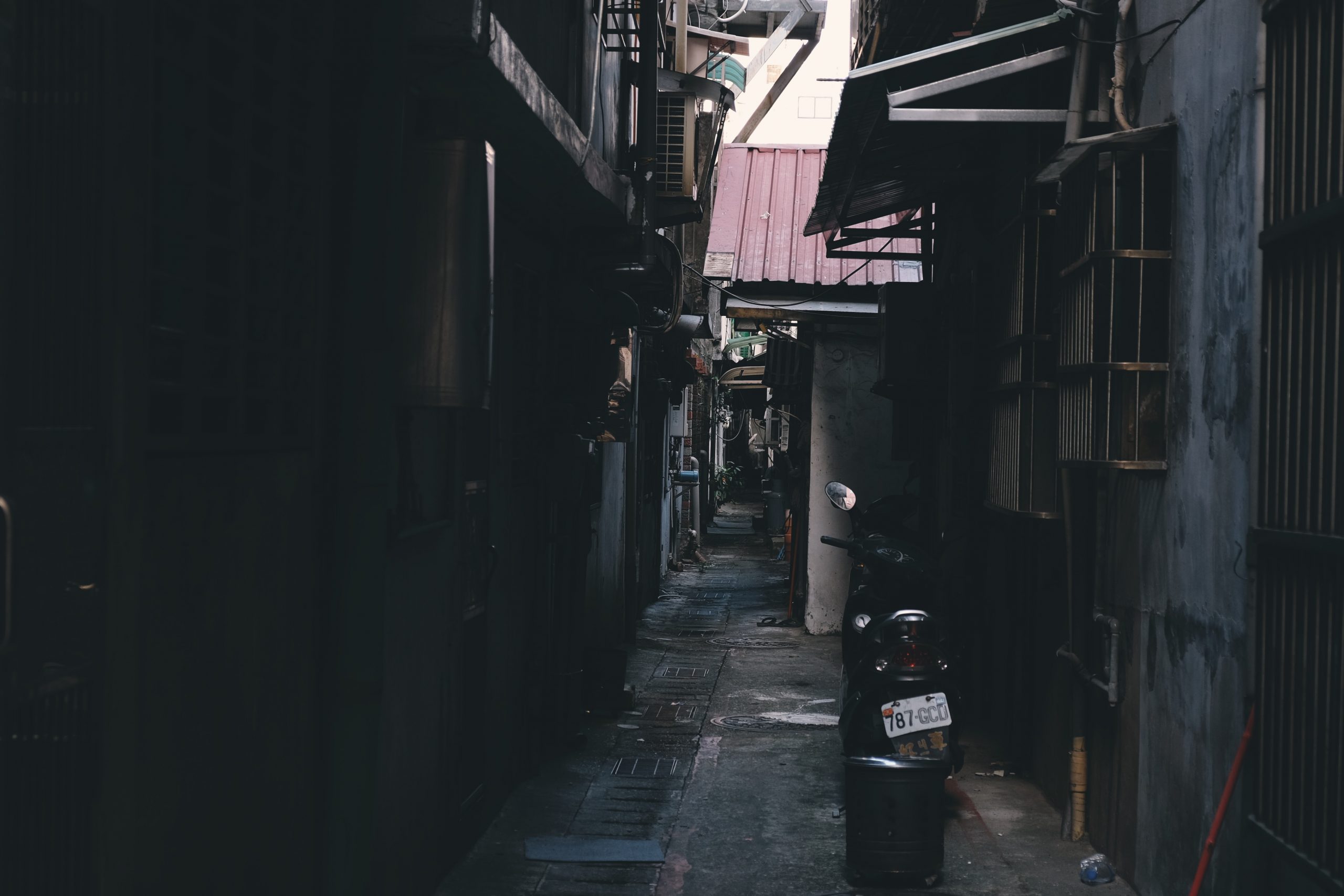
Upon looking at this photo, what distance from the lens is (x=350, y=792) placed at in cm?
484

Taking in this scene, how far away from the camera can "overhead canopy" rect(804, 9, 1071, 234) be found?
7461mm

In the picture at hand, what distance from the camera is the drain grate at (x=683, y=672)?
1352 centimetres

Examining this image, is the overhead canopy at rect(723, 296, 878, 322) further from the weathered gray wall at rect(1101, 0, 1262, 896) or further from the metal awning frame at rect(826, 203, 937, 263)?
the weathered gray wall at rect(1101, 0, 1262, 896)

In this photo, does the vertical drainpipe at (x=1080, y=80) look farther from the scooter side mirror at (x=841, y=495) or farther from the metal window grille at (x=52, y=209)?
the metal window grille at (x=52, y=209)

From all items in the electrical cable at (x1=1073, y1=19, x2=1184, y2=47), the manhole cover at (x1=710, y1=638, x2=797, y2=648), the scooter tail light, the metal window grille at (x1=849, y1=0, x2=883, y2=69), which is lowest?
the manhole cover at (x1=710, y1=638, x2=797, y2=648)

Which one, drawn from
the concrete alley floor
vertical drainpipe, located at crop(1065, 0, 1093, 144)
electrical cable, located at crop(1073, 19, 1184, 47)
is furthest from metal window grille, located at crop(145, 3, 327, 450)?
vertical drainpipe, located at crop(1065, 0, 1093, 144)

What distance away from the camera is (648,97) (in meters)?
10.4

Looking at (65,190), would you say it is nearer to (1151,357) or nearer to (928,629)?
(1151,357)

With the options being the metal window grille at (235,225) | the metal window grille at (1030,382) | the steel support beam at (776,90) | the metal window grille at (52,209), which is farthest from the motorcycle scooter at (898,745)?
the steel support beam at (776,90)

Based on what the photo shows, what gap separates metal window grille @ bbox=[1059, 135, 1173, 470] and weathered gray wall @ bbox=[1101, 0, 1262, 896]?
168mm

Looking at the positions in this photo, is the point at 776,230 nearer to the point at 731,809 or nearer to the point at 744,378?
the point at 744,378

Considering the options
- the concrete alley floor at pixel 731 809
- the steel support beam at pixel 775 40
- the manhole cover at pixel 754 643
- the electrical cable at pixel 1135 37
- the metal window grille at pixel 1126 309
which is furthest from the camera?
the steel support beam at pixel 775 40

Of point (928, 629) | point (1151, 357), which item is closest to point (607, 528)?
point (928, 629)

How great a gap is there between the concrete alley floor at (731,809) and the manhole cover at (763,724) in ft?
0.08
